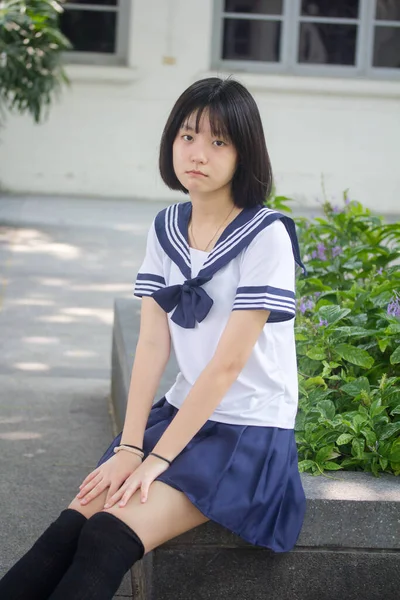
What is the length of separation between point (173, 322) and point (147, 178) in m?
8.61

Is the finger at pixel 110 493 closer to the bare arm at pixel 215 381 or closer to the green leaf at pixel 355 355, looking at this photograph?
the bare arm at pixel 215 381

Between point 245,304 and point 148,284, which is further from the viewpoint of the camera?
point 148,284

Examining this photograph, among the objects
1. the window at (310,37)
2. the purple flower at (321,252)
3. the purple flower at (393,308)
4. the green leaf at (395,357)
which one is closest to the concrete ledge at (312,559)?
the green leaf at (395,357)

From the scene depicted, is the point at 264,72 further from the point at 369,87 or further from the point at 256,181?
the point at 256,181

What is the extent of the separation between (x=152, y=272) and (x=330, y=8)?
29.9ft

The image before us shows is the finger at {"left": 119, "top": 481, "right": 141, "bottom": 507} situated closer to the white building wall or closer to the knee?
the knee

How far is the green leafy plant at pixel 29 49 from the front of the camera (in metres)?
7.92

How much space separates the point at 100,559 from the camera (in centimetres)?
207

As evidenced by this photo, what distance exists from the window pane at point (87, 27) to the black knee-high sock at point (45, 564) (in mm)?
9340

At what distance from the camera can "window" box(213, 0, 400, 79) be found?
1102cm

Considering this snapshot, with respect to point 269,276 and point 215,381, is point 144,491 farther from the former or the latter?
point 269,276

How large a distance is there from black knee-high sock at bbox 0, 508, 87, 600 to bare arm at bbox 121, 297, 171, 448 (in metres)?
0.31

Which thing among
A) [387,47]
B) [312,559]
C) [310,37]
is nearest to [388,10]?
[387,47]

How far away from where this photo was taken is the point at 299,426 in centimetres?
270
